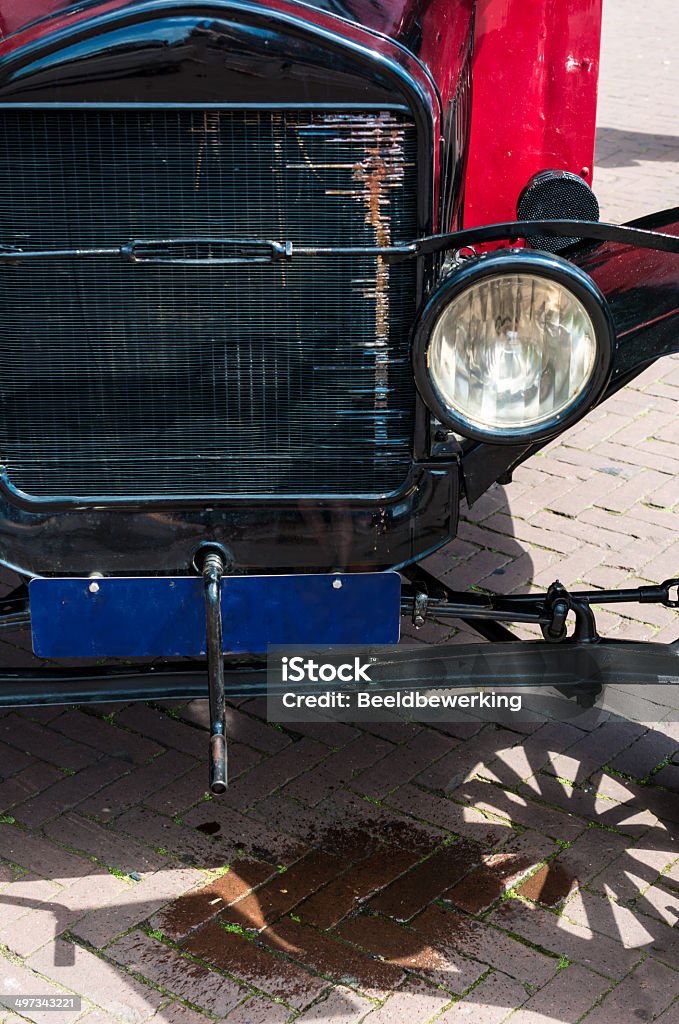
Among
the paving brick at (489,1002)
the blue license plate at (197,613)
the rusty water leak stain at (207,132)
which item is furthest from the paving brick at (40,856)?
the rusty water leak stain at (207,132)

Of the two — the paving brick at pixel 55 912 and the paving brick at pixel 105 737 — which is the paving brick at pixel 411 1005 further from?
the paving brick at pixel 105 737

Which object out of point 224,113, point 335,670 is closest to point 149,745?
point 335,670

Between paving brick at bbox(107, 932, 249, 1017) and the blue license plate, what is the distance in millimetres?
618

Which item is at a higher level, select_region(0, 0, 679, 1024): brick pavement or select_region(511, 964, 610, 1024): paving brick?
select_region(0, 0, 679, 1024): brick pavement

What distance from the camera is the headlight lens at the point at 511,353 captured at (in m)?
2.26

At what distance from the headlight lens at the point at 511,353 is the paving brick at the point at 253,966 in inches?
46.8

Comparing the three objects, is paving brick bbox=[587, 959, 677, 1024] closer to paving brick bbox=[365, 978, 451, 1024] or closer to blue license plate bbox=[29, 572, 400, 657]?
paving brick bbox=[365, 978, 451, 1024]

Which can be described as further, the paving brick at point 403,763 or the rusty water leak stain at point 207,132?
the paving brick at point 403,763

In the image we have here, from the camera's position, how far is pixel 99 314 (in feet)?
8.18

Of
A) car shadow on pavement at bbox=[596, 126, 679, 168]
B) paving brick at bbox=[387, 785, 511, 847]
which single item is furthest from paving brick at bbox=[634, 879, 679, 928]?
car shadow on pavement at bbox=[596, 126, 679, 168]

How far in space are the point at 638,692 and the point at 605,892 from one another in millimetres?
779

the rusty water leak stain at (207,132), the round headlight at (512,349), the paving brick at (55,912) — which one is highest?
the rusty water leak stain at (207,132)

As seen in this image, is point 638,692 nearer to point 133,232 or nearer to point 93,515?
point 93,515

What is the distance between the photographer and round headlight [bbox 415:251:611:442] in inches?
87.8
